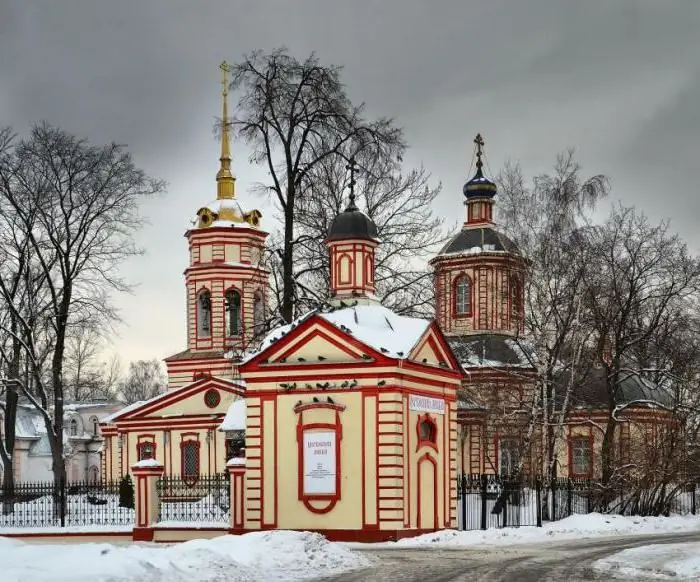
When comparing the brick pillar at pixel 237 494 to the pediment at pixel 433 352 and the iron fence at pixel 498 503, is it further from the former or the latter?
the iron fence at pixel 498 503

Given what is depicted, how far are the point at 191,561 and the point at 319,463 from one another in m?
8.78

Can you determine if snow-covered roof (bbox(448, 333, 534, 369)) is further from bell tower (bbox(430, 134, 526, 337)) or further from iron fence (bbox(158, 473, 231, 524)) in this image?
iron fence (bbox(158, 473, 231, 524))

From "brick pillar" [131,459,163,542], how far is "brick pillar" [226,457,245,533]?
6.56ft

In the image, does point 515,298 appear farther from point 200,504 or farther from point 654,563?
point 654,563

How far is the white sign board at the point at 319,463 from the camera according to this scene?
26.9m

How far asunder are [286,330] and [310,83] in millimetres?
7964

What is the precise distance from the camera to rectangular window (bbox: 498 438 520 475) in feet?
130

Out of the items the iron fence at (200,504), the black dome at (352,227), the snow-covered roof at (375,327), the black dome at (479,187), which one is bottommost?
the iron fence at (200,504)

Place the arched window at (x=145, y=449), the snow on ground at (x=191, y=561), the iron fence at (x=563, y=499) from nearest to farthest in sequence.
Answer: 1. the snow on ground at (x=191, y=561)
2. the iron fence at (x=563, y=499)
3. the arched window at (x=145, y=449)

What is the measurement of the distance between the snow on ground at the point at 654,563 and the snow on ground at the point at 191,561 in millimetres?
4087

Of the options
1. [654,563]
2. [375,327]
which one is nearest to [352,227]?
[375,327]

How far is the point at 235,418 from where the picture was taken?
44.3 m

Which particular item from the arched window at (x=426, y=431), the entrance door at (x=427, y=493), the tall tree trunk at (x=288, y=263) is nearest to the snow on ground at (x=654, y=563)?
the entrance door at (x=427, y=493)

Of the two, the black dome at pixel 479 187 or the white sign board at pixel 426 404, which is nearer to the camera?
the white sign board at pixel 426 404
